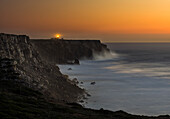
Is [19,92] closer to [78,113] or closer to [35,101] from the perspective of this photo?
[35,101]

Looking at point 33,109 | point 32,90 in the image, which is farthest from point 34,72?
point 33,109

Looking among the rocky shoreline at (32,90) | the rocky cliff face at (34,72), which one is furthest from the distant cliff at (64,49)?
the rocky shoreline at (32,90)

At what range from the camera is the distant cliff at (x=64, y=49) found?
129938 mm

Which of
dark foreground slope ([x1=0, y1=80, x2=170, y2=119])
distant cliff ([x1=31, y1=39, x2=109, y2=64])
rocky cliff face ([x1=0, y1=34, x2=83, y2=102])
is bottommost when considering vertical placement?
dark foreground slope ([x1=0, y1=80, x2=170, y2=119])

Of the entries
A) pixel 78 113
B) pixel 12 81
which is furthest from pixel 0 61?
pixel 78 113

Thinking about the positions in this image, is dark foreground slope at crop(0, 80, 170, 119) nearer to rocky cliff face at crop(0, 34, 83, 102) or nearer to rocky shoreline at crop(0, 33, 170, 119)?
rocky shoreline at crop(0, 33, 170, 119)

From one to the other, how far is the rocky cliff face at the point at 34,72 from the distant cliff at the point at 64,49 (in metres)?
50.4

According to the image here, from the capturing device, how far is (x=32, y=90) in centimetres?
3909

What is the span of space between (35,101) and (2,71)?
1316 cm

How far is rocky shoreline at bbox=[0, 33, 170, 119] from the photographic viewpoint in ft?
93.7

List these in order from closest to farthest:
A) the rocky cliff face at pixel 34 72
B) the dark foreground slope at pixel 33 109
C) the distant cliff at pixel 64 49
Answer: the dark foreground slope at pixel 33 109
the rocky cliff face at pixel 34 72
the distant cliff at pixel 64 49

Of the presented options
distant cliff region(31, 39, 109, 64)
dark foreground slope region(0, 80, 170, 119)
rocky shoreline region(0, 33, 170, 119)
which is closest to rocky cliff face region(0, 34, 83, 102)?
rocky shoreline region(0, 33, 170, 119)

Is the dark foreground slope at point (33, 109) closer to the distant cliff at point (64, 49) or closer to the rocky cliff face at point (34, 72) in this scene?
the rocky cliff face at point (34, 72)

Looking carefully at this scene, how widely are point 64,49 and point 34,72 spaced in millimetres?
→ 95342
